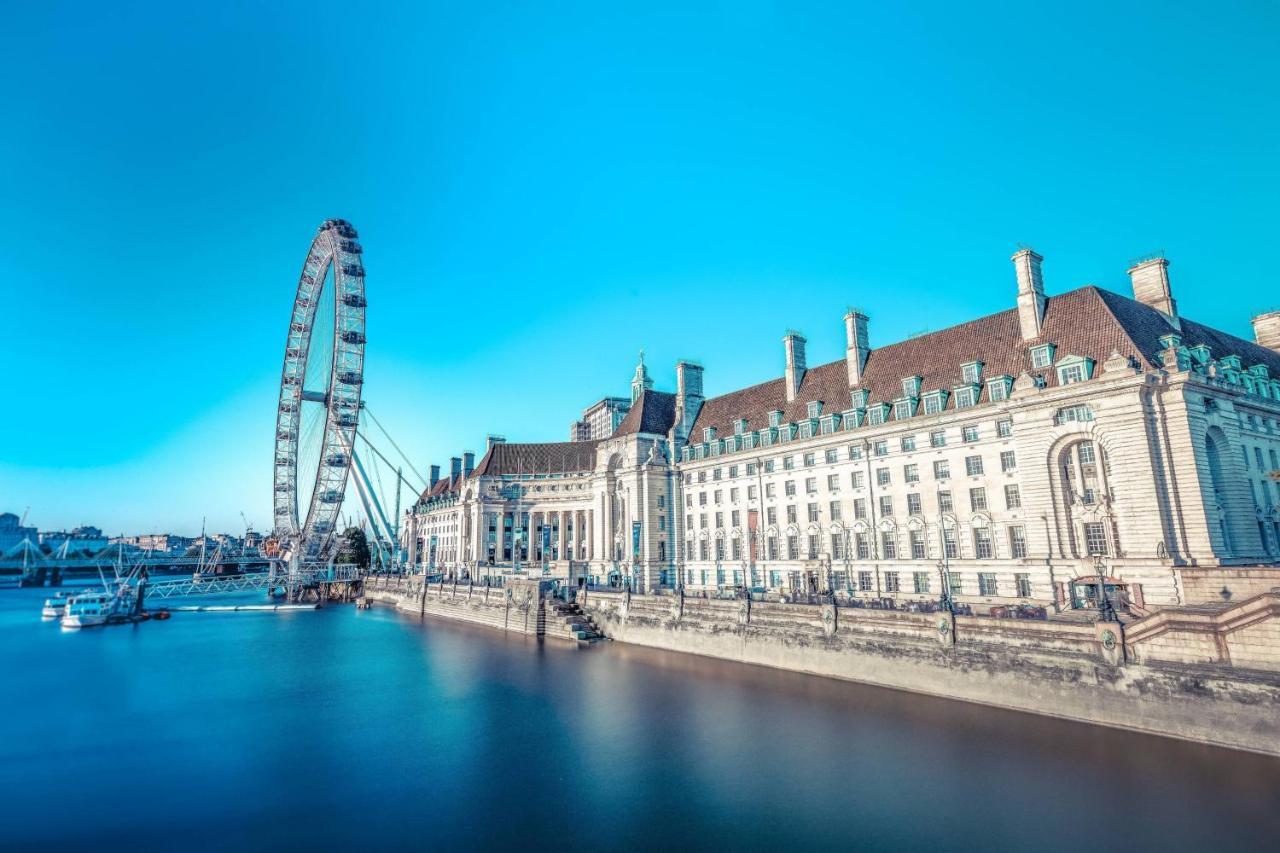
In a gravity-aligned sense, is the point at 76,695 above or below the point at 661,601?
below

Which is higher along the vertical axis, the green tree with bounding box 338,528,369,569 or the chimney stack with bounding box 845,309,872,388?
the chimney stack with bounding box 845,309,872,388

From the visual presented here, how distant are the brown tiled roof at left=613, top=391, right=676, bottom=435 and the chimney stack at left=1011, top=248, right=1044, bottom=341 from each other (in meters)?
40.2

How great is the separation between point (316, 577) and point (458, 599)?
2138 inches

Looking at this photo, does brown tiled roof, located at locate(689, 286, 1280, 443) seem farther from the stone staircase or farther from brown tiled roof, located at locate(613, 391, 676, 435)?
the stone staircase

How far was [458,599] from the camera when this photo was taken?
261 ft

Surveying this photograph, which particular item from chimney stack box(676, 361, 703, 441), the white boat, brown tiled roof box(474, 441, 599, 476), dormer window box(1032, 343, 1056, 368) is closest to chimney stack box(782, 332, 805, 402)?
chimney stack box(676, 361, 703, 441)

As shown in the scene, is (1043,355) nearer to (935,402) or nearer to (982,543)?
(935,402)

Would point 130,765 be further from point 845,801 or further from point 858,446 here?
point 858,446

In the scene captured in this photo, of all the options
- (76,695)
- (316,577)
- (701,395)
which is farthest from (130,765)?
(316,577)

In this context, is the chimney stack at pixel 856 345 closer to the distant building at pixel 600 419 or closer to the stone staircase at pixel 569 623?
the stone staircase at pixel 569 623

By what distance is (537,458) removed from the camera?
389ft

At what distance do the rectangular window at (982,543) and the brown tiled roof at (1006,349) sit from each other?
8956mm

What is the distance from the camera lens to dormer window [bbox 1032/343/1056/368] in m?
41.2

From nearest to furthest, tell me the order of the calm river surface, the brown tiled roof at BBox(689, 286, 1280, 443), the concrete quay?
the calm river surface → the concrete quay → the brown tiled roof at BBox(689, 286, 1280, 443)
